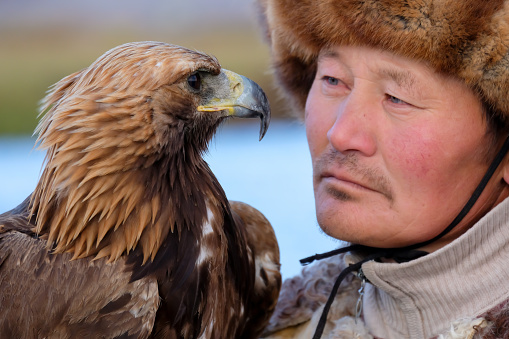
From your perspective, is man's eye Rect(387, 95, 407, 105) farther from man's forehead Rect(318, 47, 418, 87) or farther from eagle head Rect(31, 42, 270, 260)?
eagle head Rect(31, 42, 270, 260)

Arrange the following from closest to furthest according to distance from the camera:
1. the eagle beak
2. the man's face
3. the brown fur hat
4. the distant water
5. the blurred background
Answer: the brown fur hat, the man's face, the eagle beak, the distant water, the blurred background

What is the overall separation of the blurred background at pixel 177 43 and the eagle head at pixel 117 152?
0.32 meters

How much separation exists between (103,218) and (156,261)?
185 mm

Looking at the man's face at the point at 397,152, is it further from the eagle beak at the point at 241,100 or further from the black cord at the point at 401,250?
the eagle beak at the point at 241,100

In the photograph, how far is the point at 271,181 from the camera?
515 centimetres

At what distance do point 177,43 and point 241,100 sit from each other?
955 cm

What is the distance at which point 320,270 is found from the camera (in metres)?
2.46

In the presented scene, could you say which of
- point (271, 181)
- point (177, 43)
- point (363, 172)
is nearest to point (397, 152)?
point (363, 172)

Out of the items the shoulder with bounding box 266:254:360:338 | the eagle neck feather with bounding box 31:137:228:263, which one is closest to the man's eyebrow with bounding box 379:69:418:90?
the eagle neck feather with bounding box 31:137:228:263

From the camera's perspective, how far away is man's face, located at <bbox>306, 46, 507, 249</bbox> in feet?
6.14

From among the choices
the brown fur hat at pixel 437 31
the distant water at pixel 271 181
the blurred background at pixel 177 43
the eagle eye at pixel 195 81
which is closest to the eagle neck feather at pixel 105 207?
the eagle eye at pixel 195 81

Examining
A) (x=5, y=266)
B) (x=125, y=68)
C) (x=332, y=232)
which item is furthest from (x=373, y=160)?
(x=5, y=266)

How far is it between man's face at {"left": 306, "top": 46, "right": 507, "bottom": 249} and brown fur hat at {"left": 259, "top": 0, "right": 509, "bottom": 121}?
0.05 meters

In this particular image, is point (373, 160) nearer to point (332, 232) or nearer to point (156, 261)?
point (332, 232)
